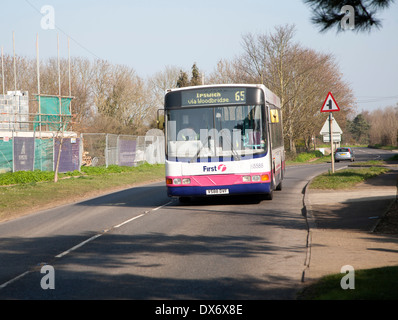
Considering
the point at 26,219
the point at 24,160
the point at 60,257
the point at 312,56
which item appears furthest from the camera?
the point at 312,56

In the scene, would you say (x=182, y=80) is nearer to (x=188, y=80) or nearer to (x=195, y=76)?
(x=188, y=80)

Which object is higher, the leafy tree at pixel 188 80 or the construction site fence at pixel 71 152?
the leafy tree at pixel 188 80

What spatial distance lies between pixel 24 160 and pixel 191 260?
2429 cm

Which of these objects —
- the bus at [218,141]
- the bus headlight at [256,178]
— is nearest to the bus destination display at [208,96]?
the bus at [218,141]

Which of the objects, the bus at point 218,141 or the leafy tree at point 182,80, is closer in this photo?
the bus at point 218,141

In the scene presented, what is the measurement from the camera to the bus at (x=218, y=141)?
15383 millimetres

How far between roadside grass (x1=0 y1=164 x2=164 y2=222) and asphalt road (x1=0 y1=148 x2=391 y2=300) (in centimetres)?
203

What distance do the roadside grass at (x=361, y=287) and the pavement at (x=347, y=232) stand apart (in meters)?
0.45

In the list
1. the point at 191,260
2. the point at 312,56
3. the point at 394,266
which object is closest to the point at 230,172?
the point at 191,260

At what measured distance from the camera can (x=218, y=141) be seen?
15.5m

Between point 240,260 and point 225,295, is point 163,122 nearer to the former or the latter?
point 240,260

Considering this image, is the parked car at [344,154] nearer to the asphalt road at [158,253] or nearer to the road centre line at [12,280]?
the asphalt road at [158,253]

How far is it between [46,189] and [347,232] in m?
14.6

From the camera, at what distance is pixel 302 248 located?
30.2ft
